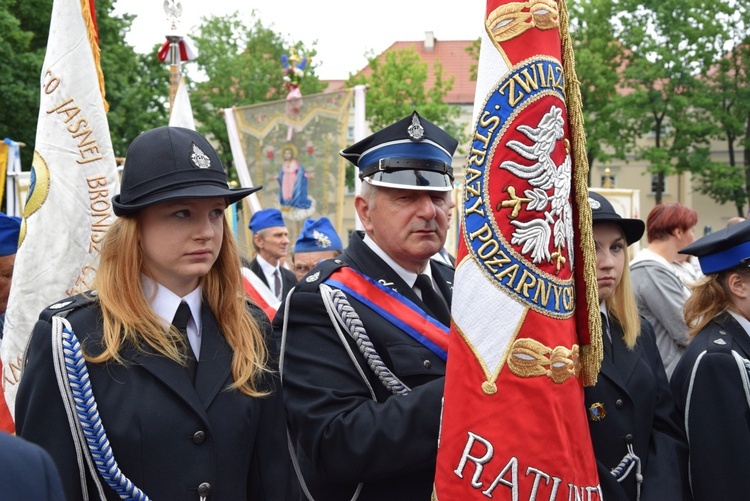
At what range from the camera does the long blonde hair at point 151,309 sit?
276cm

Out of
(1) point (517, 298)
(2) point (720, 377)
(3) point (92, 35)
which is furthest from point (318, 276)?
(3) point (92, 35)

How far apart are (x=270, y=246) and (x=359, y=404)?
6222 millimetres

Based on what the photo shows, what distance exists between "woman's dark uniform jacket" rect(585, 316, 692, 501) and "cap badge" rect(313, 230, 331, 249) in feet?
17.0

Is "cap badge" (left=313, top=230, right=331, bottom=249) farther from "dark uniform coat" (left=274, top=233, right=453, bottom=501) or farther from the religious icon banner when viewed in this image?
"dark uniform coat" (left=274, top=233, right=453, bottom=501)

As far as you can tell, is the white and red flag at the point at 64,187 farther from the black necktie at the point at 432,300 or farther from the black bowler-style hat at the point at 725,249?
the black bowler-style hat at the point at 725,249

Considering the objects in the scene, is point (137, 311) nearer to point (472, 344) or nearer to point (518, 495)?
point (472, 344)

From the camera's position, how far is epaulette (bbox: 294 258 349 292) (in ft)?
11.0

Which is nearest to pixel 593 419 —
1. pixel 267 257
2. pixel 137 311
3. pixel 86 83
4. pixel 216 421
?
pixel 216 421

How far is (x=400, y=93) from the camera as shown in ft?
133

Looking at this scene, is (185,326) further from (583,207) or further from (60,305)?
(583,207)

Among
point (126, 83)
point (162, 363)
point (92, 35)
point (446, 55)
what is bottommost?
point (162, 363)

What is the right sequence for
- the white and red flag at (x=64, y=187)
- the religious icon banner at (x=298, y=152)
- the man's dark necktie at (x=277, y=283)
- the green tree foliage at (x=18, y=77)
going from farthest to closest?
the green tree foliage at (x=18, y=77) < the religious icon banner at (x=298, y=152) < the man's dark necktie at (x=277, y=283) < the white and red flag at (x=64, y=187)

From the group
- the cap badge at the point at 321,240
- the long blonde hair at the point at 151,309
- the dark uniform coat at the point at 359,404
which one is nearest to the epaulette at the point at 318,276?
the dark uniform coat at the point at 359,404

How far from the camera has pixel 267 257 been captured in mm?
9281
